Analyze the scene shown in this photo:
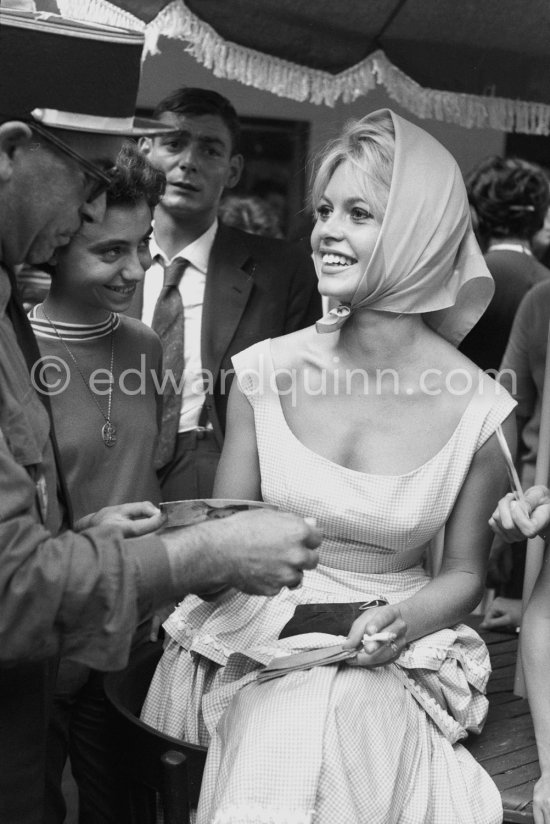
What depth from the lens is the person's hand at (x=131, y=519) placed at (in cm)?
204

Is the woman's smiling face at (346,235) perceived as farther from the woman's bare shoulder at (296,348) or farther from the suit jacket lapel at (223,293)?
the suit jacket lapel at (223,293)

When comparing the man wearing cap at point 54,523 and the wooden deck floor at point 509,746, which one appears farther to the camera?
the wooden deck floor at point 509,746

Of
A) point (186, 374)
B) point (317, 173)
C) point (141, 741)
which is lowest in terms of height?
point (141, 741)

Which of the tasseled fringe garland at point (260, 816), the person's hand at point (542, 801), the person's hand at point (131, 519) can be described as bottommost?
the person's hand at point (542, 801)

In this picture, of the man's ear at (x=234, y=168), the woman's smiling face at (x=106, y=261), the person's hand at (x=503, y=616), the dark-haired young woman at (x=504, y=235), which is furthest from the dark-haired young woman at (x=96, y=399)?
the dark-haired young woman at (x=504, y=235)

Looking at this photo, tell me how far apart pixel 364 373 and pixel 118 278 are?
69cm

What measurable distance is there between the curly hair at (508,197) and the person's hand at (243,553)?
3.35 metres

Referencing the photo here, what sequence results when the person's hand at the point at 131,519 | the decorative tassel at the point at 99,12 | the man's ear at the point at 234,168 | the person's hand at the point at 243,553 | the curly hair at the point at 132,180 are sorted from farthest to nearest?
the man's ear at the point at 234,168
the decorative tassel at the point at 99,12
the curly hair at the point at 132,180
the person's hand at the point at 131,519
the person's hand at the point at 243,553

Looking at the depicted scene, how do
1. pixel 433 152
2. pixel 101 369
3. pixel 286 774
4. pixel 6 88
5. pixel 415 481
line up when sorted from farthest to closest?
pixel 101 369 < pixel 433 152 < pixel 415 481 < pixel 286 774 < pixel 6 88

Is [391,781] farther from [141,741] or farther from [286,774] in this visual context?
[141,741]

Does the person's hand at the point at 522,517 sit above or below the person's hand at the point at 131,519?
above

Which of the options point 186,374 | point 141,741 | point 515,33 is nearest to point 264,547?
point 141,741

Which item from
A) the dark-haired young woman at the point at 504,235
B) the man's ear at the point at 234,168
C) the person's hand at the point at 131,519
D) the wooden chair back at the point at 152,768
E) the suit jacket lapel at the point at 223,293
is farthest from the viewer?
the dark-haired young woman at the point at 504,235

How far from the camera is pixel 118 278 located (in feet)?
9.23
